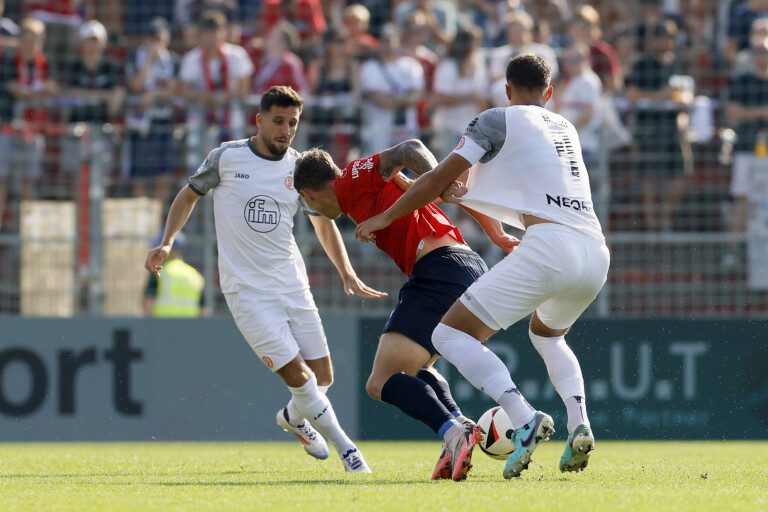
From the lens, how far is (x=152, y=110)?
15023 mm

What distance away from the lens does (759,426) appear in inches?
536

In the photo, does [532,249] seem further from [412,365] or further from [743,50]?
[743,50]

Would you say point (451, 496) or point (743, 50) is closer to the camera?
point (451, 496)

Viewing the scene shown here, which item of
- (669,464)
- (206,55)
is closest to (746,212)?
(669,464)

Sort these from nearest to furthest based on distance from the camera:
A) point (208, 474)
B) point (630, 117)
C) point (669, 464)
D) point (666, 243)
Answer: point (208, 474) → point (669, 464) → point (666, 243) → point (630, 117)

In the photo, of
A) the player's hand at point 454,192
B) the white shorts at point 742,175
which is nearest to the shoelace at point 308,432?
the player's hand at point 454,192

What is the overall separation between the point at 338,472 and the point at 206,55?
25.4 feet

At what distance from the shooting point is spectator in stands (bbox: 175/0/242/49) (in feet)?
55.1

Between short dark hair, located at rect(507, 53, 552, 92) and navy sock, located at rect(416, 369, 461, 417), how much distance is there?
1.89 meters

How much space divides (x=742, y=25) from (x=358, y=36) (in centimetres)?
445

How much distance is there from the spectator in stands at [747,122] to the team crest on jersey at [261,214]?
20.2ft

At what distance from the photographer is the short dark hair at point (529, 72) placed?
24.9 ft

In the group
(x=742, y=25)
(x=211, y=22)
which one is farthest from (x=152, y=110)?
(x=742, y=25)

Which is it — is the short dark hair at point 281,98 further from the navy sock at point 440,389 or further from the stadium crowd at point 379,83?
the stadium crowd at point 379,83
